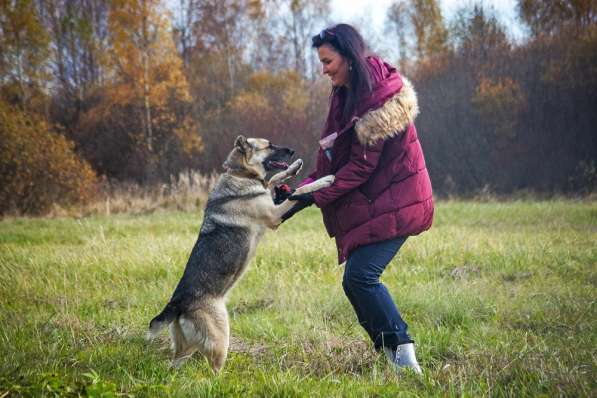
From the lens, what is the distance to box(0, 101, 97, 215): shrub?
15.2 m

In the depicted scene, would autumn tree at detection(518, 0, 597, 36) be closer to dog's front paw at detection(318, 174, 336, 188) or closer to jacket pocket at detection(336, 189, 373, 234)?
dog's front paw at detection(318, 174, 336, 188)

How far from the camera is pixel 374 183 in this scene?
3.53 metres

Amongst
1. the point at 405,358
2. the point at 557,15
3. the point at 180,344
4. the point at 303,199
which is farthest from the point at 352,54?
the point at 557,15

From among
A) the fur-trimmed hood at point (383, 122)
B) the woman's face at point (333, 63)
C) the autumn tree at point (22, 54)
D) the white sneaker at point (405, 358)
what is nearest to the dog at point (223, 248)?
the fur-trimmed hood at point (383, 122)

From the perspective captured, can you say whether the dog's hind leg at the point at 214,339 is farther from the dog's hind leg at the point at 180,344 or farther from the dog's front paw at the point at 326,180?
the dog's front paw at the point at 326,180

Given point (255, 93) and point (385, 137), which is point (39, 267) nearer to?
point (385, 137)

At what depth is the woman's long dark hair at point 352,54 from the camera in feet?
11.5

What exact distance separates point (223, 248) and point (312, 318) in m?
1.29

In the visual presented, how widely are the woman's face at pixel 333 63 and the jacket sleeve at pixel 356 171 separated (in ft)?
1.53

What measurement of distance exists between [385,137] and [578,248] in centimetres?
498

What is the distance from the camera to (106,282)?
6.57 m

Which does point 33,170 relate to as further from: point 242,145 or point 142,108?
point 242,145

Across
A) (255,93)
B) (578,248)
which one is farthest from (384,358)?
(255,93)

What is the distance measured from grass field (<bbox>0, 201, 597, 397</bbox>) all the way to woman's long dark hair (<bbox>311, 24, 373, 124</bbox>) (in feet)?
5.90
